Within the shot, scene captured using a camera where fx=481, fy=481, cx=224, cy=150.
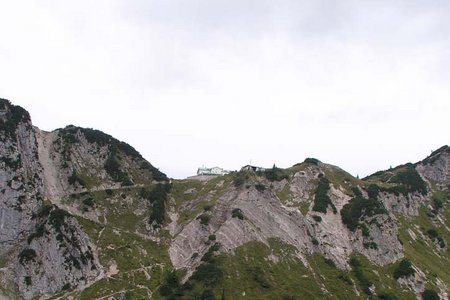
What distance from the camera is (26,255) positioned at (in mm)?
143750

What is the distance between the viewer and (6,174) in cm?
16112

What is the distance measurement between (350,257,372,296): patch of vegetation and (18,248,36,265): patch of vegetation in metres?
104

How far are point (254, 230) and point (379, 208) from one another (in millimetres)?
57672

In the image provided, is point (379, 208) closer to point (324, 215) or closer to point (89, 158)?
point (324, 215)

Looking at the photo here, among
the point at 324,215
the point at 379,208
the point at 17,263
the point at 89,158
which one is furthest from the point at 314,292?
the point at 89,158

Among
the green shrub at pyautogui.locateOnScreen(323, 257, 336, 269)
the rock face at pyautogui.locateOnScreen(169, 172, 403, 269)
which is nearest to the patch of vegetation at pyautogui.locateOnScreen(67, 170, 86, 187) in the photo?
the rock face at pyautogui.locateOnScreen(169, 172, 403, 269)

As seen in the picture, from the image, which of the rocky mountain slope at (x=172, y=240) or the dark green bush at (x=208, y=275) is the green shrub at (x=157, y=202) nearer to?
the rocky mountain slope at (x=172, y=240)

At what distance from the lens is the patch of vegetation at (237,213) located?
176 metres

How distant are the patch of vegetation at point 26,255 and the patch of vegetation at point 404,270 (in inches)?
4704

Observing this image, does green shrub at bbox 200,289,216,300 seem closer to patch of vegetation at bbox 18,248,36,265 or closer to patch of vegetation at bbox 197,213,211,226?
patch of vegetation at bbox 197,213,211,226

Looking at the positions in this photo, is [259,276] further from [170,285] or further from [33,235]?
[33,235]

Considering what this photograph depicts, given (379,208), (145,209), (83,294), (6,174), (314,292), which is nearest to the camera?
(83,294)

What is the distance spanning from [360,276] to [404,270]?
18072 mm

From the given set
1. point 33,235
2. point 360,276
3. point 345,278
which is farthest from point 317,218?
point 33,235
